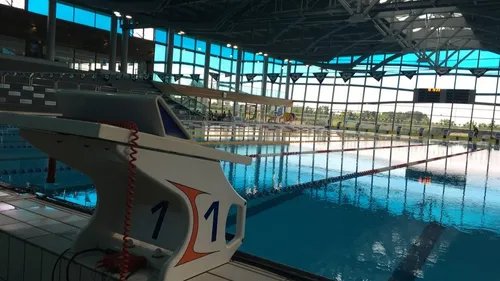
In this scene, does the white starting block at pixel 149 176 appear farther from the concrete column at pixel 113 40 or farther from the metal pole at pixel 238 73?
the metal pole at pixel 238 73

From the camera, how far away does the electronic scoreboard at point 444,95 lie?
84.0ft

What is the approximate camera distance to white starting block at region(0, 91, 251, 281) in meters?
1.52

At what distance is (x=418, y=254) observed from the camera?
3.10 m

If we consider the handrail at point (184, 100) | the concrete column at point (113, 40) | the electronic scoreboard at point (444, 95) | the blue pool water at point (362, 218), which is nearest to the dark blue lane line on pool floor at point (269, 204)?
the blue pool water at point (362, 218)

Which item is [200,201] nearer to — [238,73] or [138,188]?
[138,188]

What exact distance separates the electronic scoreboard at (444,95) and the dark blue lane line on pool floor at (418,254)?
24946 millimetres

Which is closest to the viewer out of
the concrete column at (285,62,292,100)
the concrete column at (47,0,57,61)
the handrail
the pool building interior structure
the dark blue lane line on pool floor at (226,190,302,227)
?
the pool building interior structure

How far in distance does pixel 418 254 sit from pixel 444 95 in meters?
26.2

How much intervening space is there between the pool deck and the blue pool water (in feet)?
2.73

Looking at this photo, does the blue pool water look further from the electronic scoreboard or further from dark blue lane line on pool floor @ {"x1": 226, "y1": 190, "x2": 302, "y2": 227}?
the electronic scoreboard

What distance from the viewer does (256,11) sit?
1942cm

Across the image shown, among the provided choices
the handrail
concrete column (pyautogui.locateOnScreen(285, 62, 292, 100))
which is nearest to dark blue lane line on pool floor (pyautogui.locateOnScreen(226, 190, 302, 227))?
the handrail

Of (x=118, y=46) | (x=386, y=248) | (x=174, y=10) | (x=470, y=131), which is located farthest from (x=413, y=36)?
(x=386, y=248)

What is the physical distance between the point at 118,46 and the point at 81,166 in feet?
81.5
